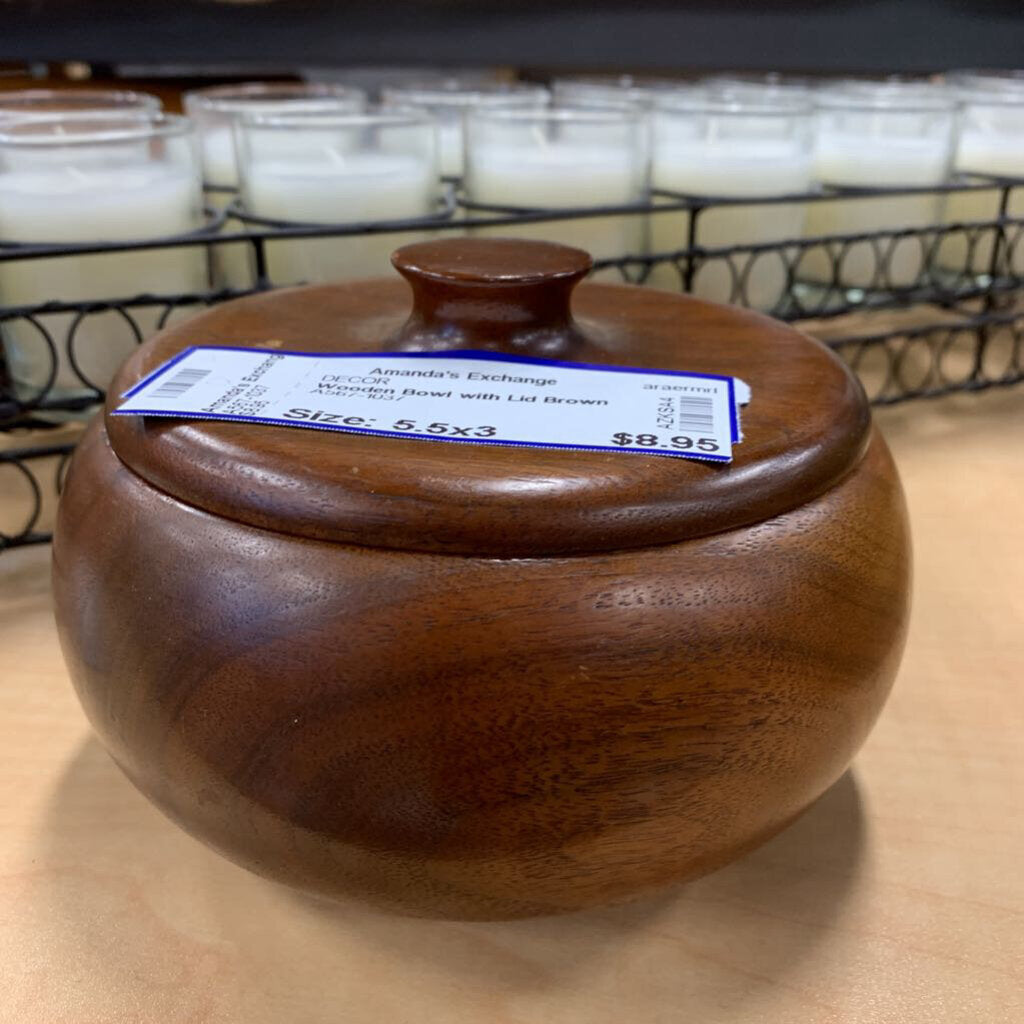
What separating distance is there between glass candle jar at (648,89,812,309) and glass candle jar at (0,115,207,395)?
33cm

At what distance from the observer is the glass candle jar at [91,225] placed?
2.00 ft

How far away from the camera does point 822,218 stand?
84 cm

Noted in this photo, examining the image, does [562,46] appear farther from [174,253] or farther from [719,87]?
[174,253]

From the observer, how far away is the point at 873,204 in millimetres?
830

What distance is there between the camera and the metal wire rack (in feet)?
1.97

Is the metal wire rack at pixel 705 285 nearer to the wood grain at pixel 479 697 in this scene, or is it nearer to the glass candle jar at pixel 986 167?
the glass candle jar at pixel 986 167

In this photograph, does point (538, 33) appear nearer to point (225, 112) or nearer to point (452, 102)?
point (452, 102)

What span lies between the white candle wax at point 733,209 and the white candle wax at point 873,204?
47 millimetres

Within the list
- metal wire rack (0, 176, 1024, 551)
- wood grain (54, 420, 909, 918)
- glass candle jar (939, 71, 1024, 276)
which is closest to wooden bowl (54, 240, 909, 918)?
wood grain (54, 420, 909, 918)

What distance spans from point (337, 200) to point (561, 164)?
16 cm

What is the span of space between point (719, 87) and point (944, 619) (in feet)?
1.91

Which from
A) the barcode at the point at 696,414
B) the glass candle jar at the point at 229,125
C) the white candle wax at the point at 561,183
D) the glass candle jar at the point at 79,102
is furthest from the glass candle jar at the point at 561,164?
the barcode at the point at 696,414

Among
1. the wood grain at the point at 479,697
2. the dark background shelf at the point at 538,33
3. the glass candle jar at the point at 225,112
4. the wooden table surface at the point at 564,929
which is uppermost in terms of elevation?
the dark background shelf at the point at 538,33

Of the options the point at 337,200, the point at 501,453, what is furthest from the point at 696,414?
the point at 337,200
